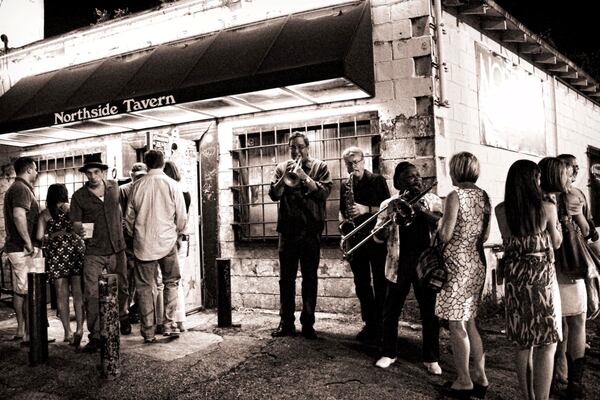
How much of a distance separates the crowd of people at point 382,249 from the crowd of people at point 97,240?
13 millimetres

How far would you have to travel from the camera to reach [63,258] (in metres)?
5.38

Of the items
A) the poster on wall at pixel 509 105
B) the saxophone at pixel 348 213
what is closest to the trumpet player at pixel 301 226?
the saxophone at pixel 348 213

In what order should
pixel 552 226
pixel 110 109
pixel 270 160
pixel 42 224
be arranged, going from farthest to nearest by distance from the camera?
pixel 270 160
pixel 110 109
pixel 42 224
pixel 552 226

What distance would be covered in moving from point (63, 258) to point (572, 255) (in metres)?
5.24

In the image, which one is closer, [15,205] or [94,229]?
[94,229]

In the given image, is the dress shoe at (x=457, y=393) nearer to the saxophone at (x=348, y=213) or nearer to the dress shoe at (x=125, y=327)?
the saxophone at (x=348, y=213)

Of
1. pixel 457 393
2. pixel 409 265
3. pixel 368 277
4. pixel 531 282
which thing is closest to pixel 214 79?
pixel 368 277

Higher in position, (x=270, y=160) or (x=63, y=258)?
(x=270, y=160)

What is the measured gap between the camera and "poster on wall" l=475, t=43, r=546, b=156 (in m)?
7.26

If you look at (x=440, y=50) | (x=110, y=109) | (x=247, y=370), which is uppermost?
(x=440, y=50)

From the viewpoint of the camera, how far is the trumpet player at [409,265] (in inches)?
167

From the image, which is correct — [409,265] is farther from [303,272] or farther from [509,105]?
[509,105]

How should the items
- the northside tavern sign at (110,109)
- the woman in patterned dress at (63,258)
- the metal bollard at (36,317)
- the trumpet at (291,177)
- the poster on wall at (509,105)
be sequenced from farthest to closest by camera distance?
1. the poster on wall at (509,105)
2. the northside tavern sign at (110,109)
3. the woman in patterned dress at (63,258)
4. the trumpet at (291,177)
5. the metal bollard at (36,317)

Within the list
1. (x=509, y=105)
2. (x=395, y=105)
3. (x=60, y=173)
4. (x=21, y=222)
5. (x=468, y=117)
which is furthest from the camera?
(x=60, y=173)
